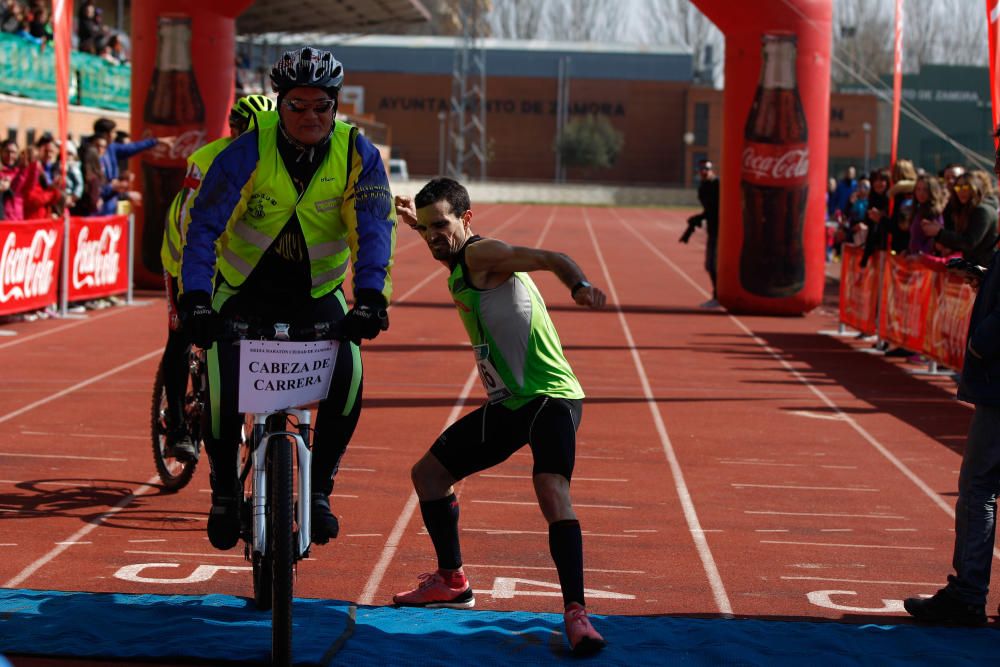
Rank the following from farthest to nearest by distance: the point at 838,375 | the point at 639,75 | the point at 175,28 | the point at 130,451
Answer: the point at 639,75 → the point at 175,28 → the point at 838,375 → the point at 130,451

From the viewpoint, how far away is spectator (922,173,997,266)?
493 inches

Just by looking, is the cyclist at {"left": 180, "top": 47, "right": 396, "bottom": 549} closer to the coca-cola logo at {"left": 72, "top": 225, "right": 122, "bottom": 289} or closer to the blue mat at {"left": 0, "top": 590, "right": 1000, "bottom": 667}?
the blue mat at {"left": 0, "top": 590, "right": 1000, "bottom": 667}

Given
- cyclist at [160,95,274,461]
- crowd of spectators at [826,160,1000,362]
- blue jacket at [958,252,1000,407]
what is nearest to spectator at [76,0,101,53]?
crowd of spectators at [826,160,1000,362]

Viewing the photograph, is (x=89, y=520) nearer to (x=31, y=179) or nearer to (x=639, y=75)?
(x=31, y=179)

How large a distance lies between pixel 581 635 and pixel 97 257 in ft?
46.0

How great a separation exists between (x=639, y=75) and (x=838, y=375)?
82024 millimetres

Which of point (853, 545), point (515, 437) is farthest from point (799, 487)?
point (515, 437)

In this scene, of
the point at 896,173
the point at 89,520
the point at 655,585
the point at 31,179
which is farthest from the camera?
the point at 31,179

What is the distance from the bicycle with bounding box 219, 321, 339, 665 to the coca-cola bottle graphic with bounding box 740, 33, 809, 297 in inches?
594

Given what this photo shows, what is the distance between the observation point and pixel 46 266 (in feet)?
53.5

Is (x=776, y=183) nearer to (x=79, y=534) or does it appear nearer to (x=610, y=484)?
(x=610, y=484)

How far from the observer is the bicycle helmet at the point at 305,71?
16.8 ft

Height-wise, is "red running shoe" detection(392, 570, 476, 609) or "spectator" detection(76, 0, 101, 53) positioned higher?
"spectator" detection(76, 0, 101, 53)

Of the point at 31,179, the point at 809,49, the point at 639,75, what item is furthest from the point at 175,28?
the point at 639,75
